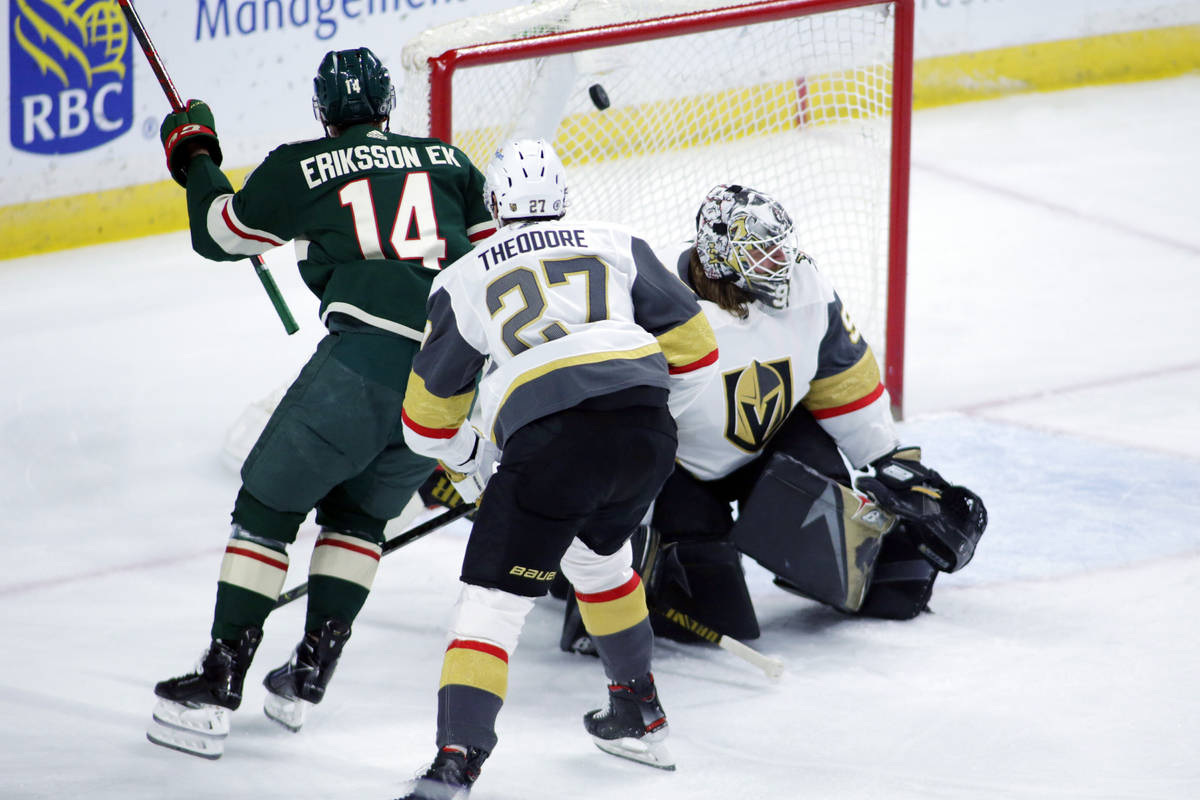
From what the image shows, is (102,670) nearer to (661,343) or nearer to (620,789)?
(620,789)

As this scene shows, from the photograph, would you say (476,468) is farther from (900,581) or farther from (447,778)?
(900,581)

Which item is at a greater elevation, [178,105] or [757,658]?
[178,105]

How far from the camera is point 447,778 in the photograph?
2443mm

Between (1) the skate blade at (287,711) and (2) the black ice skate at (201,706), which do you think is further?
(1) the skate blade at (287,711)

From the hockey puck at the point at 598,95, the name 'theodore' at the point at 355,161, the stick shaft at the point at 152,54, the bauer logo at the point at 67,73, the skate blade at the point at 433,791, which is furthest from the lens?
the bauer logo at the point at 67,73

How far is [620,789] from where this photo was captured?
267 cm

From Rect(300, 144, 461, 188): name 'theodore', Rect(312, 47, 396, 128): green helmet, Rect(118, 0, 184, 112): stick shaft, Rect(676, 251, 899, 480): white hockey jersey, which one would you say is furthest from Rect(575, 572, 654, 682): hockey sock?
Rect(118, 0, 184, 112): stick shaft

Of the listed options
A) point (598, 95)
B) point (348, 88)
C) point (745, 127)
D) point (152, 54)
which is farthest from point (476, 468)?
point (745, 127)

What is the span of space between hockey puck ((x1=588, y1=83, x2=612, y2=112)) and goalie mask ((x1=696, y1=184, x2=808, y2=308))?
1131mm

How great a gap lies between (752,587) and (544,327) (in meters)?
1.28

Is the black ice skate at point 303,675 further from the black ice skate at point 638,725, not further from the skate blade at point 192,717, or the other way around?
the black ice skate at point 638,725

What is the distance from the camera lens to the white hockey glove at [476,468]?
9.00 feet

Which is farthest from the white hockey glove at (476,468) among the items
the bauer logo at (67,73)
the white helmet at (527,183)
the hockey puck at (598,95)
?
the bauer logo at (67,73)

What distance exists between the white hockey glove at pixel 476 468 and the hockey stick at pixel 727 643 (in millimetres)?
482
